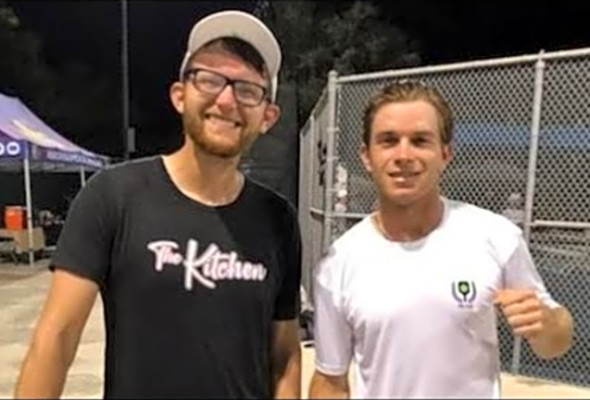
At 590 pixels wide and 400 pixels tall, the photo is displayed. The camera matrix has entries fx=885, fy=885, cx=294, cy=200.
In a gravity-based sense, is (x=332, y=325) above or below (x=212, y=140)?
below

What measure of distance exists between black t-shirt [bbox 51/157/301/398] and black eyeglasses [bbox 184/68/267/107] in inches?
9.1

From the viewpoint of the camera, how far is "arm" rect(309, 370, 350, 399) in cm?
215

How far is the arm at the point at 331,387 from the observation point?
215 cm

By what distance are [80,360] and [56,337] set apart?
5561 mm

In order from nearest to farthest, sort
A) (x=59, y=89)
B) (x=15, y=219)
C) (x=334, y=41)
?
1. (x=15, y=219)
2. (x=334, y=41)
3. (x=59, y=89)

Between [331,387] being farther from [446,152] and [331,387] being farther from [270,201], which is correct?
[446,152]

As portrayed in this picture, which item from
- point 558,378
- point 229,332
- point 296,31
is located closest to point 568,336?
point 229,332

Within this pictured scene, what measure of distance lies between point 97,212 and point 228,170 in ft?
1.06

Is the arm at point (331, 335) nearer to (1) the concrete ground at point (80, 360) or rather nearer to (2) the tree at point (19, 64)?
(1) the concrete ground at point (80, 360)

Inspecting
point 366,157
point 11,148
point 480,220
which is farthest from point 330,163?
point 11,148

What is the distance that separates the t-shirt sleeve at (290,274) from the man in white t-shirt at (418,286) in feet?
0.21

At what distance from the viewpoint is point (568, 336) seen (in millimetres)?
2178

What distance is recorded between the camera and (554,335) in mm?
2121

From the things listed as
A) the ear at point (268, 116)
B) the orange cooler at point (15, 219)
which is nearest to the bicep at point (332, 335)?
the ear at point (268, 116)
